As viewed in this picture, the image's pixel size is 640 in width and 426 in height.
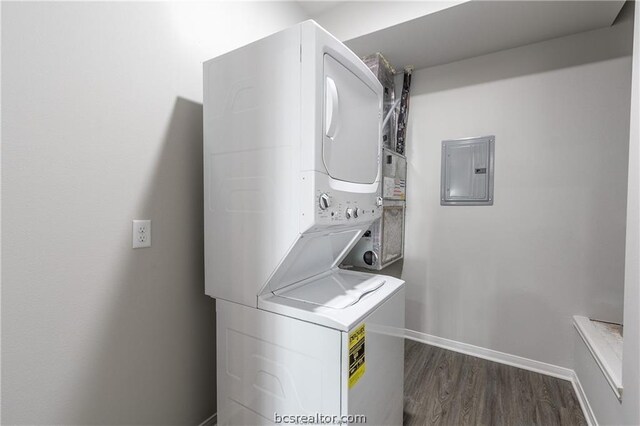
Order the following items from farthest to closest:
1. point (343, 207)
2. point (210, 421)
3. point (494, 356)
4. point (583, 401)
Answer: point (494, 356)
point (583, 401)
point (210, 421)
point (343, 207)

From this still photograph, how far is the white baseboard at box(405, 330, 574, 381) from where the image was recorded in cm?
232

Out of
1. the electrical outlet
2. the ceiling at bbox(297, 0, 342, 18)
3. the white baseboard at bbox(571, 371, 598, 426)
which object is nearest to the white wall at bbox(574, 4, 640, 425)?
the white baseboard at bbox(571, 371, 598, 426)

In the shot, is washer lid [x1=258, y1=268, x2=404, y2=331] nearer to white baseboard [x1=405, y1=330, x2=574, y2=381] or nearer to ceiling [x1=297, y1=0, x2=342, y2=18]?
white baseboard [x1=405, y1=330, x2=574, y2=381]

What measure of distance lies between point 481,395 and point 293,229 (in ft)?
6.46

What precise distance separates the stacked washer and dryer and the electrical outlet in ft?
0.86

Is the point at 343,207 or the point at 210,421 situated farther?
the point at 210,421

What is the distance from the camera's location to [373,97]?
5.27ft

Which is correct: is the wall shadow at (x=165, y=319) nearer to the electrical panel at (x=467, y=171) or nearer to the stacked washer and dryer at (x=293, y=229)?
the stacked washer and dryer at (x=293, y=229)

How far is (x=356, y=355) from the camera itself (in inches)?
45.3

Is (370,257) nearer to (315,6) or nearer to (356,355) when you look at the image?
(356,355)

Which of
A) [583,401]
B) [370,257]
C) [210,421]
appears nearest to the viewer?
[210,421]

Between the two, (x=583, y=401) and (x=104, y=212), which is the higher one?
(x=104, y=212)

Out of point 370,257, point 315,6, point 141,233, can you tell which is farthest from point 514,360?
point 315,6

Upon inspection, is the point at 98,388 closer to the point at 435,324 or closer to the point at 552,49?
the point at 435,324
